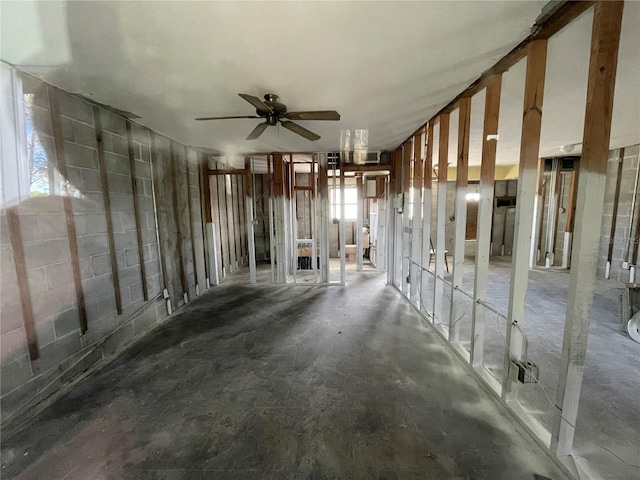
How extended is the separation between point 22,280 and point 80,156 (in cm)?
119

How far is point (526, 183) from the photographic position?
1.72 m

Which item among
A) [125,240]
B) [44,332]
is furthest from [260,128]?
[44,332]

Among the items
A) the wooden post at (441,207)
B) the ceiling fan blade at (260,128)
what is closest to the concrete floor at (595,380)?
the wooden post at (441,207)

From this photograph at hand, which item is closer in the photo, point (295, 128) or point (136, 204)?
point (295, 128)

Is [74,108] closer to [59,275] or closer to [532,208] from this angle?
[59,275]

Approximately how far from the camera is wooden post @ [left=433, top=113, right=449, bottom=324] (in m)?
2.89

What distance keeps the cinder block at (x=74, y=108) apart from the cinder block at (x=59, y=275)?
1.31 metres

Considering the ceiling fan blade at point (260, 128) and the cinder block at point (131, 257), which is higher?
the ceiling fan blade at point (260, 128)

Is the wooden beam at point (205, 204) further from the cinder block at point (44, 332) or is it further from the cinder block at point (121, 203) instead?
the cinder block at point (44, 332)

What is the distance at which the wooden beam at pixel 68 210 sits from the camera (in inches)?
89.4

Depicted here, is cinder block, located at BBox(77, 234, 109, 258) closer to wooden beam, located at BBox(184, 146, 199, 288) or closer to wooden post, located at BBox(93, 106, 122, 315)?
wooden post, located at BBox(93, 106, 122, 315)

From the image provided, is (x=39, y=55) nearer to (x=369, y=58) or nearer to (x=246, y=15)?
(x=246, y=15)

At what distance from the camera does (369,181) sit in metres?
6.23

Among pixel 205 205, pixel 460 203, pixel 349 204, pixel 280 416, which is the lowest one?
pixel 280 416
